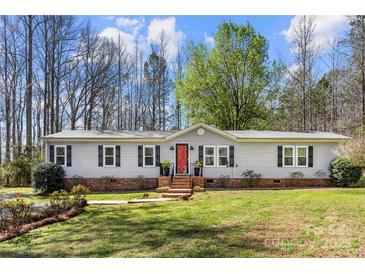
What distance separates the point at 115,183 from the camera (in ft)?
53.3

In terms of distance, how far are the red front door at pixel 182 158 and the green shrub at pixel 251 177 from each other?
328cm

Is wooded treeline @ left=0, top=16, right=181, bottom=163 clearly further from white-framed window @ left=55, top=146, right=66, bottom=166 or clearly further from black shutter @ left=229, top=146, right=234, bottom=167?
black shutter @ left=229, top=146, right=234, bottom=167

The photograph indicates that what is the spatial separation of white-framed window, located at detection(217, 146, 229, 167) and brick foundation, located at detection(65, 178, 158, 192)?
3.73m

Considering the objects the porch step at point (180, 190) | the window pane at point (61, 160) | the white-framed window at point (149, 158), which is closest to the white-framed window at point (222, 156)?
the porch step at point (180, 190)

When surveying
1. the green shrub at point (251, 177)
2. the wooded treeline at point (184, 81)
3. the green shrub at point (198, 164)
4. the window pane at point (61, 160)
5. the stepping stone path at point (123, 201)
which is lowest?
the stepping stone path at point (123, 201)

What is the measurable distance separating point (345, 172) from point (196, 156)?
7.96 metres

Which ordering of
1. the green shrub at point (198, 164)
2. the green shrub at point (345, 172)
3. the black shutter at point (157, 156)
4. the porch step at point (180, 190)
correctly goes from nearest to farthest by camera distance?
the porch step at point (180, 190), the green shrub at point (345, 172), the green shrub at point (198, 164), the black shutter at point (157, 156)

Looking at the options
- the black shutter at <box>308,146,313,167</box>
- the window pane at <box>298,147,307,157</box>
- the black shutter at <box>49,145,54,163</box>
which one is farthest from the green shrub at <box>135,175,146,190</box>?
the black shutter at <box>308,146,313,167</box>

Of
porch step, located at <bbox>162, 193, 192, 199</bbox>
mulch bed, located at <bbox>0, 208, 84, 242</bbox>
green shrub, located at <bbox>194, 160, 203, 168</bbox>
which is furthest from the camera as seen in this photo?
green shrub, located at <bbox>194, 160, 203, 168</bbox>

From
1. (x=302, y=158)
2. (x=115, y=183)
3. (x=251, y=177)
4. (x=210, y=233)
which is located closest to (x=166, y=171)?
(x=115, y=183)

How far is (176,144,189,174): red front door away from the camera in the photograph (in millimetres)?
16375

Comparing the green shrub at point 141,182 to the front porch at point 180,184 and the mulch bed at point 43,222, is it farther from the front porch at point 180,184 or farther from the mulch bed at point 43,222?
the mulch bed at point 43,222

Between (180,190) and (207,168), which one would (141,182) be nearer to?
(180,190)

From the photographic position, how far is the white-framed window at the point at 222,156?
Answer: 16.4 metres
